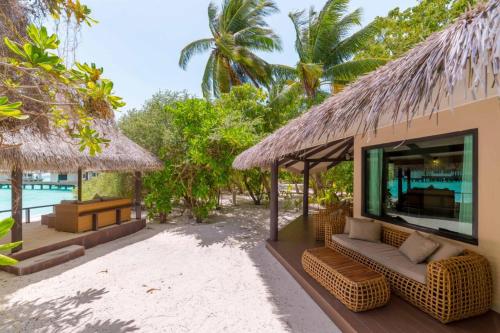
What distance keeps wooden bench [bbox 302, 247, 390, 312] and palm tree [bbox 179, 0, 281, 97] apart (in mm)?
12588

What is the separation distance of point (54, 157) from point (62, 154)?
23 centimetres

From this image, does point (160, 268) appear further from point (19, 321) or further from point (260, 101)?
point (260, 101)

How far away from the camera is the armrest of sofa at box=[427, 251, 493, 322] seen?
260 centimetres

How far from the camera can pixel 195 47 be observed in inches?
609

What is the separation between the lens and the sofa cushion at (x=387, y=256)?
9.98 ft

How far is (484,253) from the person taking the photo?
3045 mm

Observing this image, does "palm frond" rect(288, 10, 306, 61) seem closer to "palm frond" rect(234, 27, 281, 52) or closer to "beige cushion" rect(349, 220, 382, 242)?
"palm frond" rect(234, 27, 281, 52)

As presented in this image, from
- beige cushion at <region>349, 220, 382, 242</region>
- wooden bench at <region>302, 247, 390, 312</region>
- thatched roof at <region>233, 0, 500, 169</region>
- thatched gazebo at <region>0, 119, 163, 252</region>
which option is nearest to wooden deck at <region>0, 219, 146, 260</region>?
thatched gazebo at <region>0, 119, 163, 252</region>

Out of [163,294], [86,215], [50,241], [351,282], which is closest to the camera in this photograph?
[351,282]

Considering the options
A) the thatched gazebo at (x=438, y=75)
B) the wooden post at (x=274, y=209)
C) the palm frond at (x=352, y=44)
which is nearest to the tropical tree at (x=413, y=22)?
the palm frond at (x=352, y=44)

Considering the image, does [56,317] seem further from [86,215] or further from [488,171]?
[488,171]

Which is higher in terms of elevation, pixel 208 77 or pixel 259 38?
pixel 259 38

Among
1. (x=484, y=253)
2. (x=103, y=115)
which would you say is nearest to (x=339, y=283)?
(x=484, y=253)

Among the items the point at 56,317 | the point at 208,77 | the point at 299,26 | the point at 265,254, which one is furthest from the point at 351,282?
the point at 208,77
